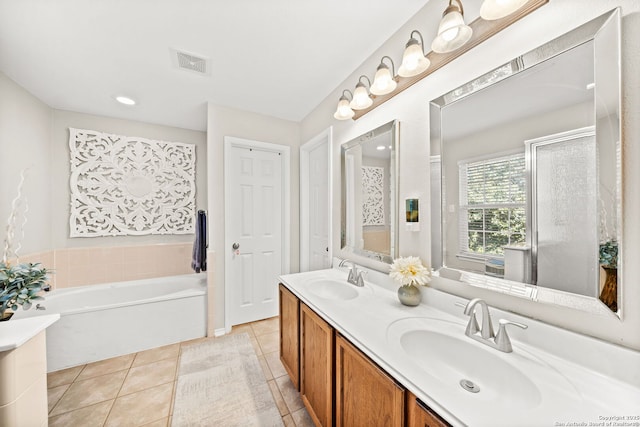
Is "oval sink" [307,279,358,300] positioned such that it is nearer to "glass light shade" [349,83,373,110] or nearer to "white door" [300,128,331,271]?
"white door" [300,128,331,271]

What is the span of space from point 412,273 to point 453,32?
1.11 meters

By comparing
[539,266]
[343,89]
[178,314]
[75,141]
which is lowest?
[178,314]

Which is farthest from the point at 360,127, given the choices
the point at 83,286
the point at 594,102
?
the point at 83,286

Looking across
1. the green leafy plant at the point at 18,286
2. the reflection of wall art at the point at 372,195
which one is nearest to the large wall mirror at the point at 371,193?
the reflection of wall art at the point at 372,195

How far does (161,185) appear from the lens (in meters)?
2.94

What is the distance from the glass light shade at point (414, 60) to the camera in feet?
3.77

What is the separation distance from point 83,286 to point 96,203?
944 millimetres

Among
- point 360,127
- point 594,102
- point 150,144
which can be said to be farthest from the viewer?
point 150,144

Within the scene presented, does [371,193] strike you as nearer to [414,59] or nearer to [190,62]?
[414,59]

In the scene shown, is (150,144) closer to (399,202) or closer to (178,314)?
(178,314)

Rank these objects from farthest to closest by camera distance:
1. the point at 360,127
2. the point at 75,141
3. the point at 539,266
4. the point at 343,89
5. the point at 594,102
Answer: the point at 75,141 < the point at 343,89 < the point at 360,127 < the point at 539,266 < the point at 594,102

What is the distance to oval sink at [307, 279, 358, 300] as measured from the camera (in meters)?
1.66

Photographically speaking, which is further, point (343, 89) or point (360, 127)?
point (343, 89)

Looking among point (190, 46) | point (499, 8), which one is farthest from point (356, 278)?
point (190, 46)
